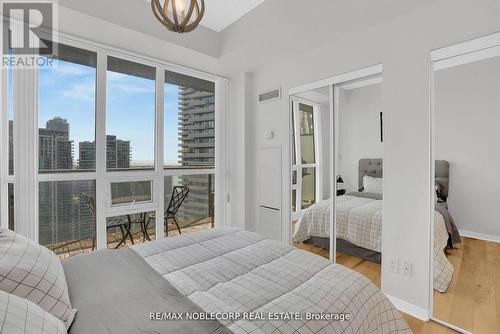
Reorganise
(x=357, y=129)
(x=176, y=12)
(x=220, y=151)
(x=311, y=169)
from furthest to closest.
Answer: (x=220, y=151), (x=311, y=169), (x=357, y=129), (x=176, y=12)

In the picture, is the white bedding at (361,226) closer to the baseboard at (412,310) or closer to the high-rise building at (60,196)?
the baseboard at (412,310)

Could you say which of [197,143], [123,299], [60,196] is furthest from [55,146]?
[123,299]

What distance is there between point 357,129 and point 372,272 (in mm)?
1423

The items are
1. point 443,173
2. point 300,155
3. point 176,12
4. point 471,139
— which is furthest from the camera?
point 300,155

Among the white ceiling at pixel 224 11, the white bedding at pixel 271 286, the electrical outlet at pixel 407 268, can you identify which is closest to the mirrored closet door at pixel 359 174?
the electrical outlet at pixel 407 268

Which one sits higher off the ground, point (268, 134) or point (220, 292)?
point (268, 134)

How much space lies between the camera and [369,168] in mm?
2461

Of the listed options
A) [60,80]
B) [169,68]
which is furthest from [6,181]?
[169,68]

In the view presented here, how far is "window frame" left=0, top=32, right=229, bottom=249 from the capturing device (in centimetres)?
215

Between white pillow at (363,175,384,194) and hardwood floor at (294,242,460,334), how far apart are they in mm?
724

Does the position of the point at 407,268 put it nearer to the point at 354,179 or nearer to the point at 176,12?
the point at 354,179

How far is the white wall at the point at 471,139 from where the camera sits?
5.83 feet

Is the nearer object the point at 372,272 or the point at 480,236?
the point at 480,236

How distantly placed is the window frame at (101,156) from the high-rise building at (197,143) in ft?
0.29
